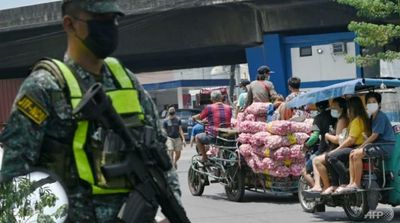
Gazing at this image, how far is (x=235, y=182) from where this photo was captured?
13.2m

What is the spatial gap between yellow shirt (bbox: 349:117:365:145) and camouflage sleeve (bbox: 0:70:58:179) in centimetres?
766

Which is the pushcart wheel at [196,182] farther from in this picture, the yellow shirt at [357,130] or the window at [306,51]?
the window at [306,51]

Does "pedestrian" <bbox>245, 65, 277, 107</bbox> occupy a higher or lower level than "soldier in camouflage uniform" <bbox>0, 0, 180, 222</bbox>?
lower

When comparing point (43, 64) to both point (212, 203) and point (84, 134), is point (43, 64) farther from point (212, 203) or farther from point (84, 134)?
point (212, 203)

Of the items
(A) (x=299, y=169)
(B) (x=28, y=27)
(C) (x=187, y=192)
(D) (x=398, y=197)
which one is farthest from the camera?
(B) (x=28, y=27)

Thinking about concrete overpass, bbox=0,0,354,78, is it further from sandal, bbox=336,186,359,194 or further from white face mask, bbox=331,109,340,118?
sandal, bbox=336,186,359,194

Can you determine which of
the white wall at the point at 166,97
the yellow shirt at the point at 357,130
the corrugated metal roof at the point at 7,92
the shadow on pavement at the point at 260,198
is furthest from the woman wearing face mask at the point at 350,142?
the white wall at the point at 166,97

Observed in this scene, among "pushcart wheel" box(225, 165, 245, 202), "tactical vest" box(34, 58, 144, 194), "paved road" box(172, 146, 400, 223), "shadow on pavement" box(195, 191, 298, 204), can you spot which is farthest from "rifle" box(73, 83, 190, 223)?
"shadow on pavement" box(195, 191, 298, 204)

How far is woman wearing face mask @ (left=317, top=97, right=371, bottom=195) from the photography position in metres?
10.5

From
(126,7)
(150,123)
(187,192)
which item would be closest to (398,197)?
(187,192)

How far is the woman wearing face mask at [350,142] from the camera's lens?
10.5 m

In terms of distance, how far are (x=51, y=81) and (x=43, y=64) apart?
11 centimetres

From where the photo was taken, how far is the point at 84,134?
3295 millimetres

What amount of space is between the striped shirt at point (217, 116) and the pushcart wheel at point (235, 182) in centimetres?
79
